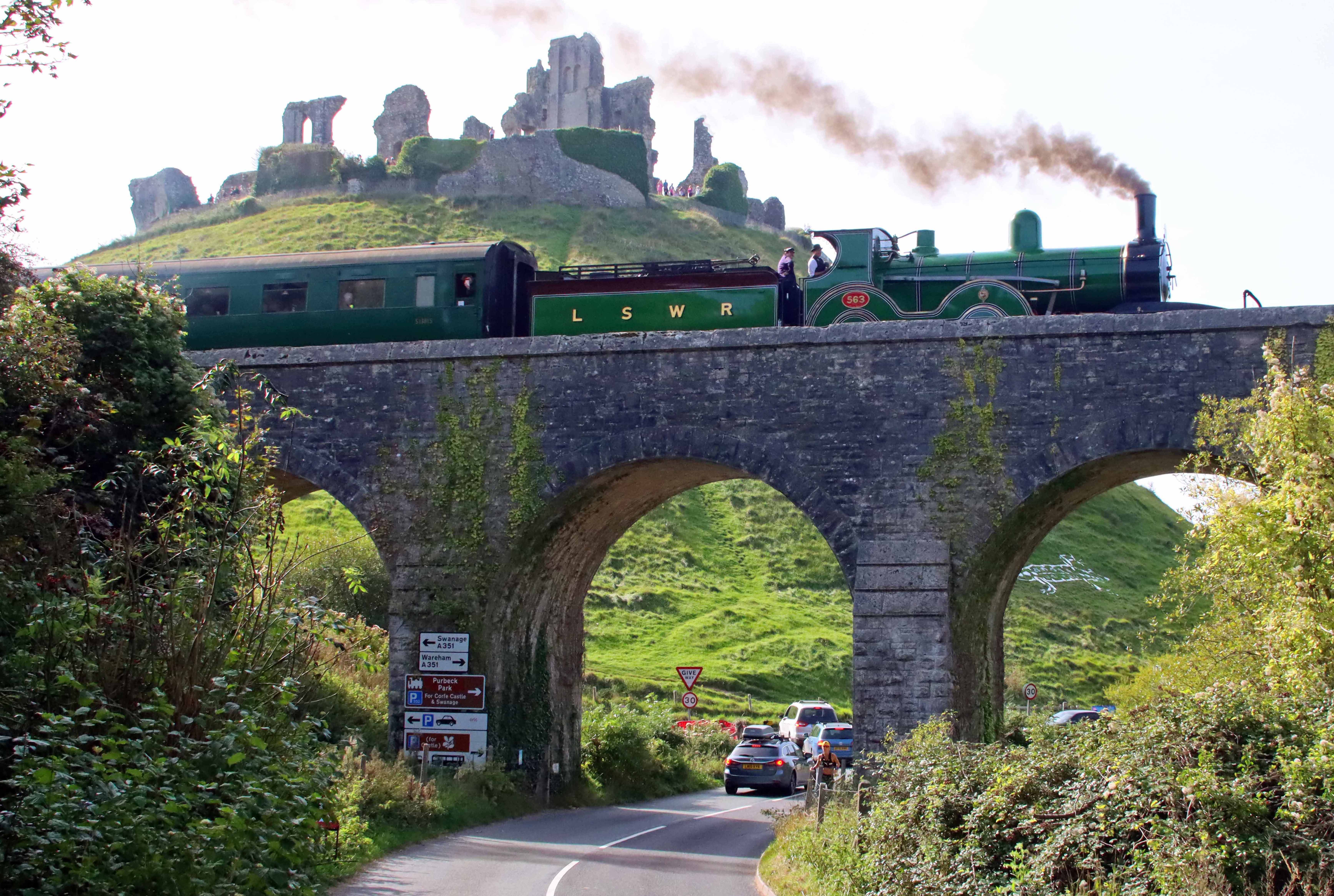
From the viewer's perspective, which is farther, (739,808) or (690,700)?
(690,700)

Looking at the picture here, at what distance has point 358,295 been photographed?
21828 mm

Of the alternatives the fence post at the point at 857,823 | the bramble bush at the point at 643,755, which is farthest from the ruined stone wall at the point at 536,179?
the fence post at the point at 857,823

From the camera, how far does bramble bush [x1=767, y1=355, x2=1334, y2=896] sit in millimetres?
8867

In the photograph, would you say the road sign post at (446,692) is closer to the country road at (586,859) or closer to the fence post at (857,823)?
the country road at (586,859)

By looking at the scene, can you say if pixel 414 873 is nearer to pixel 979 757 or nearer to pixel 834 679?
pixel 979 757

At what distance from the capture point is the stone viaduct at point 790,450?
17.4m

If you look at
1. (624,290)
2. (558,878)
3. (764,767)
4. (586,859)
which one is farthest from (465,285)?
(764,767)

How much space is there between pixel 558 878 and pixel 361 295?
11.1 m

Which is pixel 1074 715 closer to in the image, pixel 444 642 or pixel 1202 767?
pixel 444 642

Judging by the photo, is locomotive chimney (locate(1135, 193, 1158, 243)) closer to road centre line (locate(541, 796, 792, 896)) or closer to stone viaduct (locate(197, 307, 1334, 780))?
stone viaduct (locate(197, 307, 1334, 780))

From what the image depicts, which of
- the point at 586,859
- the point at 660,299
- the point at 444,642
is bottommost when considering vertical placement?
the point at 586,859

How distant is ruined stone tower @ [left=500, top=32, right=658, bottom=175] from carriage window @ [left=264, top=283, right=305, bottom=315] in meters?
77.3

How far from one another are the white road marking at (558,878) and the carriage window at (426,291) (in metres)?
9.65

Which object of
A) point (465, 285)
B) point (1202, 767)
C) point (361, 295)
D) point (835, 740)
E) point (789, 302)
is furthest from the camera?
point (835, 740)
